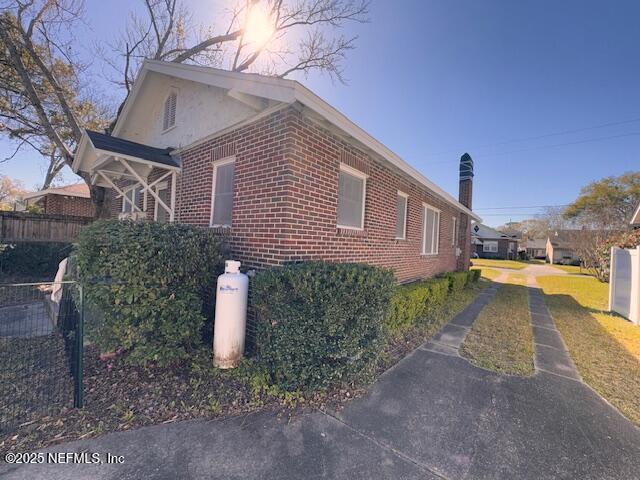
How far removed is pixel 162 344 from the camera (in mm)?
3418

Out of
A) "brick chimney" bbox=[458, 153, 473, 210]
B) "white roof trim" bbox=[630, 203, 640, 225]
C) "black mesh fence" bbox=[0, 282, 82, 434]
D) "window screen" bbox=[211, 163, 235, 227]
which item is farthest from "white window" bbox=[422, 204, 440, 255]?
"white roof trim" bbox=[630, 203, 640, 225]

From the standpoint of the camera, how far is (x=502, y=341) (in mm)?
5262

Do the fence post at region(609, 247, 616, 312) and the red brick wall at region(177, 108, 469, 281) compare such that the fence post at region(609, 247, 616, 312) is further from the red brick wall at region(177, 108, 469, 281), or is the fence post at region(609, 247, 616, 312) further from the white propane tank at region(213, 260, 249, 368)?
the white propane tank at region(213, 260, 249, 368)

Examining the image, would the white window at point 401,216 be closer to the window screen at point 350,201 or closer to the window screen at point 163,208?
the window screen at point 350,201

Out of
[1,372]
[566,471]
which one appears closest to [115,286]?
[1,372]

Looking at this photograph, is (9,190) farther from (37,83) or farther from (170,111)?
(170,111)

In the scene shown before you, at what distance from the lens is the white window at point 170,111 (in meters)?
6.73

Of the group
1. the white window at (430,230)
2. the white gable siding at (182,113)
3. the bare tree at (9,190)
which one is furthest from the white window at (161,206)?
the bare tree at (9,190)

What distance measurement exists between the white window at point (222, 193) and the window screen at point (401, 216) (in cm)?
409

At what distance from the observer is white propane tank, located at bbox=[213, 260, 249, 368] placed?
3555mm

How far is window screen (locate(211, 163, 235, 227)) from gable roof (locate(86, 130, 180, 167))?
1.45m

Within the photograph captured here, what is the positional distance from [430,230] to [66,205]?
63.1ft

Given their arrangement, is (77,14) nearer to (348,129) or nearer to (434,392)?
(348,129)

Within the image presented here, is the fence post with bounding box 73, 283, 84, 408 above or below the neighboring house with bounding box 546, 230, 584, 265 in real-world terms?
below
